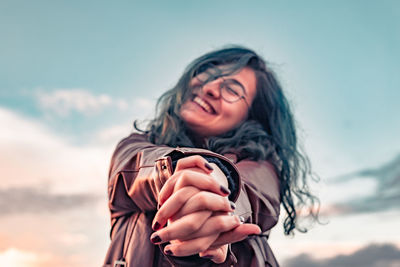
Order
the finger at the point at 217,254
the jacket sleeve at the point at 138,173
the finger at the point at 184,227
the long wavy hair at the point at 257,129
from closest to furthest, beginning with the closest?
the finger at the point at 184,227 → the finger at the point at 217,254 → the jacket sleeve at the point at 138,173 → the long wavy hair at the point at 257,129

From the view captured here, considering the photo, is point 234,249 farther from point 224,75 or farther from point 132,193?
point 224,75

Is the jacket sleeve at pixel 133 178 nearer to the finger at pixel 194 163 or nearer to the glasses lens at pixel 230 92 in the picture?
the finger at pixel 194 163

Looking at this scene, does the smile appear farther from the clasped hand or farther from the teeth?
the clasped hand

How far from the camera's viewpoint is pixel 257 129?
219cm

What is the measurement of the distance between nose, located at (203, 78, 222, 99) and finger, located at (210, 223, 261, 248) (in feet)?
3.79

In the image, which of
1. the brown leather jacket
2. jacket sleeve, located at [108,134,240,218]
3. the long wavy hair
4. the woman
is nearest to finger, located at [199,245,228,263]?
the woman

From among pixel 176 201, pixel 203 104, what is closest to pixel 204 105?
pixel 203 104

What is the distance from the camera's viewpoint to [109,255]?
181cm

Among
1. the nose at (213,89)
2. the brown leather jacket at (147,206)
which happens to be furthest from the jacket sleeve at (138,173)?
the nose at (213,89)

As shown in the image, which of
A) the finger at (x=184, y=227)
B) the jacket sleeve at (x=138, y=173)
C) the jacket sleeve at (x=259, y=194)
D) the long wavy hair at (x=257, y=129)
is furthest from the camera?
the long wavy hair at (x=257, y=129)

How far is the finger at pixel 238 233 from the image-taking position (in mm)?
1074

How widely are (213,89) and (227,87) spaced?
0.08 meters

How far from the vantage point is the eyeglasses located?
7.13 feet

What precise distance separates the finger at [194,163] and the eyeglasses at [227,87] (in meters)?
1.04
